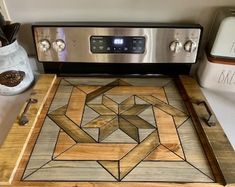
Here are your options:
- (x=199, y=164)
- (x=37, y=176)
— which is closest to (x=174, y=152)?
(x=199, y=164)

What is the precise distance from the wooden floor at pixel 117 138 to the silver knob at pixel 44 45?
0.13m

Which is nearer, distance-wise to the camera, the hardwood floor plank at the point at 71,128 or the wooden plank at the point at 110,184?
the wooden plank at the point at 110,184

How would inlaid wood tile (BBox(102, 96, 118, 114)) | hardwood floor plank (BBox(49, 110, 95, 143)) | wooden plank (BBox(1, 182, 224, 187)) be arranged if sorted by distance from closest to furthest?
wooden plank (BBox(1, 182, 224, 187)), hardwood floor plank (BBox(49, 110, 95, 143)), inlaid wood tile (BBox(102, 96, 118, 114))

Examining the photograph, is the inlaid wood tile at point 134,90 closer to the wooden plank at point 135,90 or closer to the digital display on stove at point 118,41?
the wooden plank at point 135,90

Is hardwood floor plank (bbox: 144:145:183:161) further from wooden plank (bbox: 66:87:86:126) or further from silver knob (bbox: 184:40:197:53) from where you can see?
silver knob (bbox: 184:40:197:53)

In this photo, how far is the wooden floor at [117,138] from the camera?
533mm

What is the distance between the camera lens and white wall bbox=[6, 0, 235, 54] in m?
0.79

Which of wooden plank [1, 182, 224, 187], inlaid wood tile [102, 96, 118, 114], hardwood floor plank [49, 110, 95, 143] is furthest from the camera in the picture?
inlaid wood tile [102, 96, 118, 114]

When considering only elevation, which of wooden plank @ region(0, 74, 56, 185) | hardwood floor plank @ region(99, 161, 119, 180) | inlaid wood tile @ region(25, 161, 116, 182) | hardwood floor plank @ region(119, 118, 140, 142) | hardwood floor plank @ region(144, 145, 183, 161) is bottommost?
hardwood floor plank @ region(119, 118, 140, 142)

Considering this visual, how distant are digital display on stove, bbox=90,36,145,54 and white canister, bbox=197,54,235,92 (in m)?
0.22

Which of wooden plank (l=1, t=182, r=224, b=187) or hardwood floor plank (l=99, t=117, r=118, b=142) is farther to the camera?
hardwood floor plank (l=99, t=117, r=118, b=142)

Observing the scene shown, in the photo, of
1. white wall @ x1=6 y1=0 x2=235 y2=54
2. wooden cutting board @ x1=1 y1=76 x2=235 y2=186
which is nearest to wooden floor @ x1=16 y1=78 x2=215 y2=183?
wooden cutting board @ x1=1 y1=76 x2=235 y2=186

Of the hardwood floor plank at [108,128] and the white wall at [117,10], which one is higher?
the white wall at [117,10]

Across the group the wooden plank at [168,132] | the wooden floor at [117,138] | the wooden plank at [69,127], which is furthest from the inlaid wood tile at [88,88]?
the wooden plank at [168,132]
